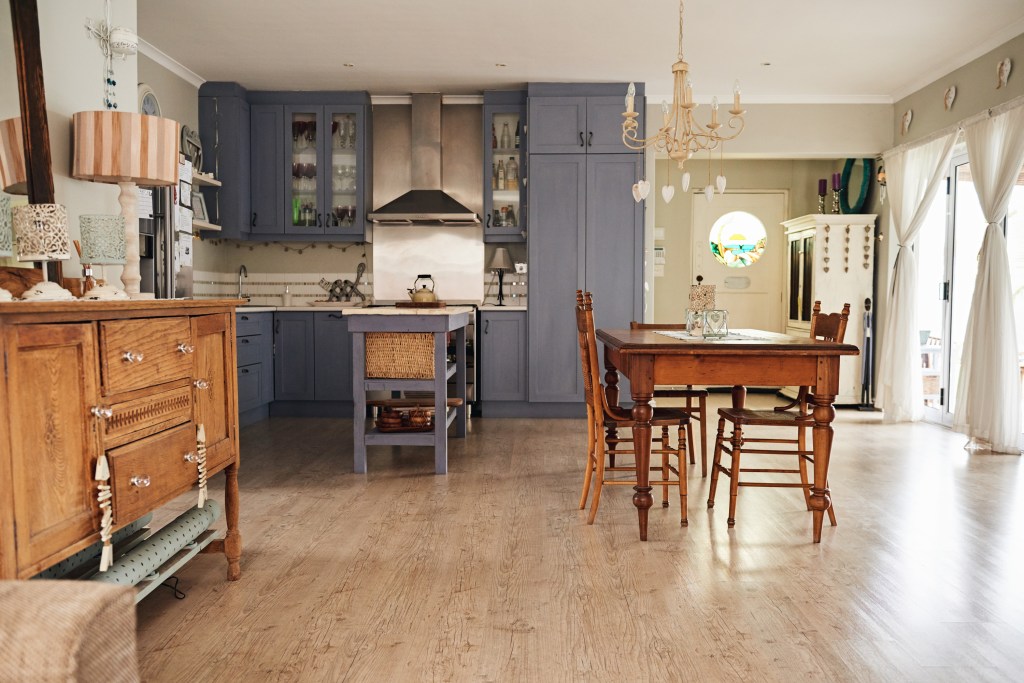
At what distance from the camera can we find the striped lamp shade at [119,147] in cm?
239

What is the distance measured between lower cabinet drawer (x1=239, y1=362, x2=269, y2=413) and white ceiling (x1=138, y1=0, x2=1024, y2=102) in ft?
7.68

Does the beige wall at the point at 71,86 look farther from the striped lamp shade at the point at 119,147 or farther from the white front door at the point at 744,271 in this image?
the white front door at the point at 744,271

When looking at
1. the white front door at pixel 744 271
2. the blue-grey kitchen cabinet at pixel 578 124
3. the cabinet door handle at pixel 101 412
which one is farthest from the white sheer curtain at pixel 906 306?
the cabinet door handle at pixel 101 412

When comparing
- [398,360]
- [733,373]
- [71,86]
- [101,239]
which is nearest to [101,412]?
[101,239]

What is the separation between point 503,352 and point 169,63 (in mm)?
3385

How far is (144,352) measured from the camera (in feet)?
6.72

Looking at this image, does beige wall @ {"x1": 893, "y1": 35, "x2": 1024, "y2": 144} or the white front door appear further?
the white front door

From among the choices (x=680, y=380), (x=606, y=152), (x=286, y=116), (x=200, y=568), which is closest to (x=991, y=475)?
(x=680, y=380)

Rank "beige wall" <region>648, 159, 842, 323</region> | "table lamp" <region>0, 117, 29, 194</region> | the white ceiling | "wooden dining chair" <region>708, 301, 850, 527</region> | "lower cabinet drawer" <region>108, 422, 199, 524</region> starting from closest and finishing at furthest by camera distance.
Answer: "lower cabinet drawer" <region>108, 422, 199, 524</region> → "table lamp" <region>0, 117, 29, 194</region> → "wooden dining chair" <region>708, 301, 850, 527</region> → the white ceiling → "beige wall" <region>648, 159, 842, 323</region>

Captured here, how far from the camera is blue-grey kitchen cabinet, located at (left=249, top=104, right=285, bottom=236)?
651cm

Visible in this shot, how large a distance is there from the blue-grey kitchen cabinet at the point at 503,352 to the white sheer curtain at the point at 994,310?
10.7 ft

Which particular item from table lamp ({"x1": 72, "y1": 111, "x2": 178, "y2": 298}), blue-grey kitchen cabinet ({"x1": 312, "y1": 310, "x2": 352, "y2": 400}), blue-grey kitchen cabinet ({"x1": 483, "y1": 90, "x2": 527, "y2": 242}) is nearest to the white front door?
blue-grey kitchen cabinet ({"x1": 483, "y1": 90, "x2": 527, "y2": 242})

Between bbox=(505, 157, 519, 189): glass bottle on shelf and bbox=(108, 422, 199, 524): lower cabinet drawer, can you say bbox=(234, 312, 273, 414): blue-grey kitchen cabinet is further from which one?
bbox=(108, 422, 199, 524): lower cabinet drawer

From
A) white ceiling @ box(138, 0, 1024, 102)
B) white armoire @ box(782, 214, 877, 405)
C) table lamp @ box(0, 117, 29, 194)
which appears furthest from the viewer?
white armoire @ box(782, 214, 877, 405)
